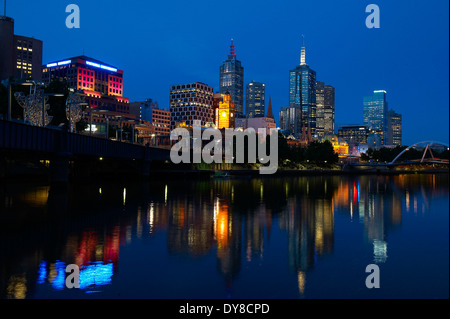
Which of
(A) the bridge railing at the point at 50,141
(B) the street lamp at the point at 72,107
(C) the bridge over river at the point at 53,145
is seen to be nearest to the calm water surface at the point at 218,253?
(A) the bridge railing at the point at 50,141

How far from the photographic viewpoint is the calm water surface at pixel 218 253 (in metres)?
14.0

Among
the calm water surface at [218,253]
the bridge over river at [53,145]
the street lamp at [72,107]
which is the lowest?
the calm water surface at [218,253]

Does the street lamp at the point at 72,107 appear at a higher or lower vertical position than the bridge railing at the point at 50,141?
higher

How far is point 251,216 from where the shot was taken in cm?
3200

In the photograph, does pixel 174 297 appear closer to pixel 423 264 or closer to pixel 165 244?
pixel 165 244

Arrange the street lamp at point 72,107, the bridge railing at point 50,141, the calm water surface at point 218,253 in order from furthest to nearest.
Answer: the street lamp at point 72,107, the bridge railing at point 50,141, the calm water surface at point 218,253

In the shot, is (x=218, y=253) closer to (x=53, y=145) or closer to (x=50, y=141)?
(x=50, y=141)

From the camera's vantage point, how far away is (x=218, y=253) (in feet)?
62.7

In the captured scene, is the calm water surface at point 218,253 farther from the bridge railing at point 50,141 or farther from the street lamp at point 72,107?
the street lamp at point 72,107

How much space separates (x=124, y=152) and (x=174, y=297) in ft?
223

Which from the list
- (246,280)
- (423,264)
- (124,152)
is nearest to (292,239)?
(423,264)

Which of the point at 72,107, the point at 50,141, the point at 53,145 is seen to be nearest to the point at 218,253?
the point at 50,141

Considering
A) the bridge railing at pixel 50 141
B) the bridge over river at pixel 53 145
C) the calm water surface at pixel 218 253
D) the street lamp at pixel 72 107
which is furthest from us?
the street lamp at pixel 72 107

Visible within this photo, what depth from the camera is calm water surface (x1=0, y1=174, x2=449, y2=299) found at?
46.0 ft
